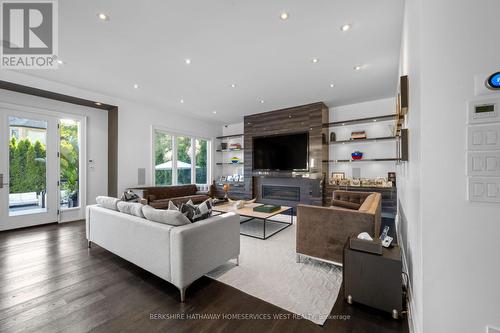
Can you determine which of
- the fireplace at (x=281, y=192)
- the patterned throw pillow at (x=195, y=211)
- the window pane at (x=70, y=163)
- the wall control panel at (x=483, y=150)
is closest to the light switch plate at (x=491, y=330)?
the wall control panel at (x=483, y=150)

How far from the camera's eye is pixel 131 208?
2545 millimetres

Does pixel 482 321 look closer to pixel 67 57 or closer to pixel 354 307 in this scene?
pixel 354 307

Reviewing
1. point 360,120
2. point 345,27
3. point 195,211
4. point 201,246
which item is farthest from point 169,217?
point 360,120

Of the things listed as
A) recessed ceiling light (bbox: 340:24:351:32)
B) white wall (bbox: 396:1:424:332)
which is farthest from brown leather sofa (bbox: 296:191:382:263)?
recessed ceiling light (bbox: 340:24:351:32)

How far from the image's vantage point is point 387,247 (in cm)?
194

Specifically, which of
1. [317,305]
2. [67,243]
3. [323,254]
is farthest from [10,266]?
[323,254]

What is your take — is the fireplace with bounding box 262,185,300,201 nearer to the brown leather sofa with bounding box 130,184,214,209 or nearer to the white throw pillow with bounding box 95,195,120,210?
the brown leather sofa with bounding box 130,184,214,209

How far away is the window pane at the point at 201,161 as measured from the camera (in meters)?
7.42

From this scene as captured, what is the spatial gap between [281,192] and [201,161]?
324 centimetres

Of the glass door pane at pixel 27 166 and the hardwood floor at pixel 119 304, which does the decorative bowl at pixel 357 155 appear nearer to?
the hardwood floor at pixel 119 304

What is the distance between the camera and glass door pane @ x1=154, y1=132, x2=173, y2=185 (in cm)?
610

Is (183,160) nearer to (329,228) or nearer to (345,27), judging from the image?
(329,228)

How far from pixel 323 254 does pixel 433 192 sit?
1.59 m

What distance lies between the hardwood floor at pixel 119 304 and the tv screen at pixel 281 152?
4116 millimetres
